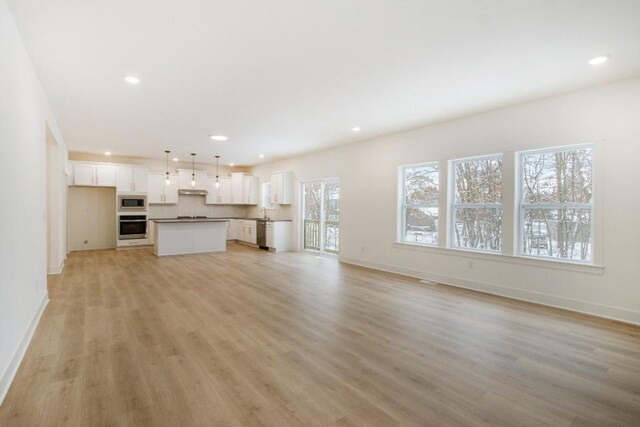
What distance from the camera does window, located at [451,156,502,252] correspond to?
4.74 m

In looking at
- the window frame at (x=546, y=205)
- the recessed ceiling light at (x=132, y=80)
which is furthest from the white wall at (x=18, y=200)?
the window frame at (x=546, y=205)

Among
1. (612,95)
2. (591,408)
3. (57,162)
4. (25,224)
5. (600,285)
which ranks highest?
(612,95)

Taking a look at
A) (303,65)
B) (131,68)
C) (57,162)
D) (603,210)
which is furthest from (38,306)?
(603,210)

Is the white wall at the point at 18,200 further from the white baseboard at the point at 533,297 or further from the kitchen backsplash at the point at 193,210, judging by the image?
the kitchen backsplash at the point at 193,210

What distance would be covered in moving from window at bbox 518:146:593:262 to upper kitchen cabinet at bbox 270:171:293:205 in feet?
19.8

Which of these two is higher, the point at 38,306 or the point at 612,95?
the point at 612,95

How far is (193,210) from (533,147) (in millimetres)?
9518

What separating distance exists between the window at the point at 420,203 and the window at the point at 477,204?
37 cm

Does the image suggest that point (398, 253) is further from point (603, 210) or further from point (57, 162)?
point (57, 162)

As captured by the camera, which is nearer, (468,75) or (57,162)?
(468,75)

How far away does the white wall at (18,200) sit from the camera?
2188 mm

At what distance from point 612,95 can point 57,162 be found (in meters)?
8.47

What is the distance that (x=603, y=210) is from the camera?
3.70 metres

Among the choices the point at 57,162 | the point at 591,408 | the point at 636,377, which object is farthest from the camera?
the point at 57,162
